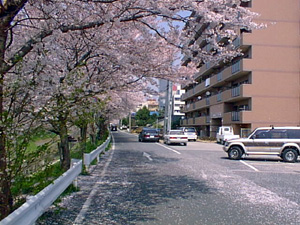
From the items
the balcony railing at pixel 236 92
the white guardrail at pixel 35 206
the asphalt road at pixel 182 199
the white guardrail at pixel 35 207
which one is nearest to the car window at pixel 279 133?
the asphalt road at pixel 182 199

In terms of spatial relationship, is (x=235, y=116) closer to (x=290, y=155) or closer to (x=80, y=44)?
(x=290, y=155)

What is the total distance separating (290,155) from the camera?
15.8m

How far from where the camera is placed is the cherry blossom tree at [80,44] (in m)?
5.47

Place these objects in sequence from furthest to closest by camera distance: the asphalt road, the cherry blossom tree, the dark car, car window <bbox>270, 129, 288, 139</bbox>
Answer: the dark car
car window <bbox>270, 129, 288, 139</bbox>
the asphalt road
the cherry blossom tree

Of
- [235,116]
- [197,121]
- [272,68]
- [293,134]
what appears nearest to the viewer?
[293,134]

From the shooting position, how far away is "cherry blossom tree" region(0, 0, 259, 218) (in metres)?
5.47

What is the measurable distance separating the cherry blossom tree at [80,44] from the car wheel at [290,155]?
6.55 m

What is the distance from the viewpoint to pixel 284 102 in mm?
33281

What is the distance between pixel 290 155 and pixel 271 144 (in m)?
1.01

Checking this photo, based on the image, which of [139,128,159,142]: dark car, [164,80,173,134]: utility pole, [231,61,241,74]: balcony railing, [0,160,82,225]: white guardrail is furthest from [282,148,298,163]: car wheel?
[164,80,173,134]: utility pole

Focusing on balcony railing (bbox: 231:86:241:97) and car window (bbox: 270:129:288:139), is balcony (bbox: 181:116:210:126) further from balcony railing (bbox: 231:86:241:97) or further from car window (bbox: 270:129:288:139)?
car window (bbox: 270:129:288:139)

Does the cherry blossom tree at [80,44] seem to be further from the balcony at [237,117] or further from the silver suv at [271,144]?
the balcony at [237,117]

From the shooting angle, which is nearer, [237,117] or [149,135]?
[149,135]

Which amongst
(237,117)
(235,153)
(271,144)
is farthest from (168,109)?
(271,144)
